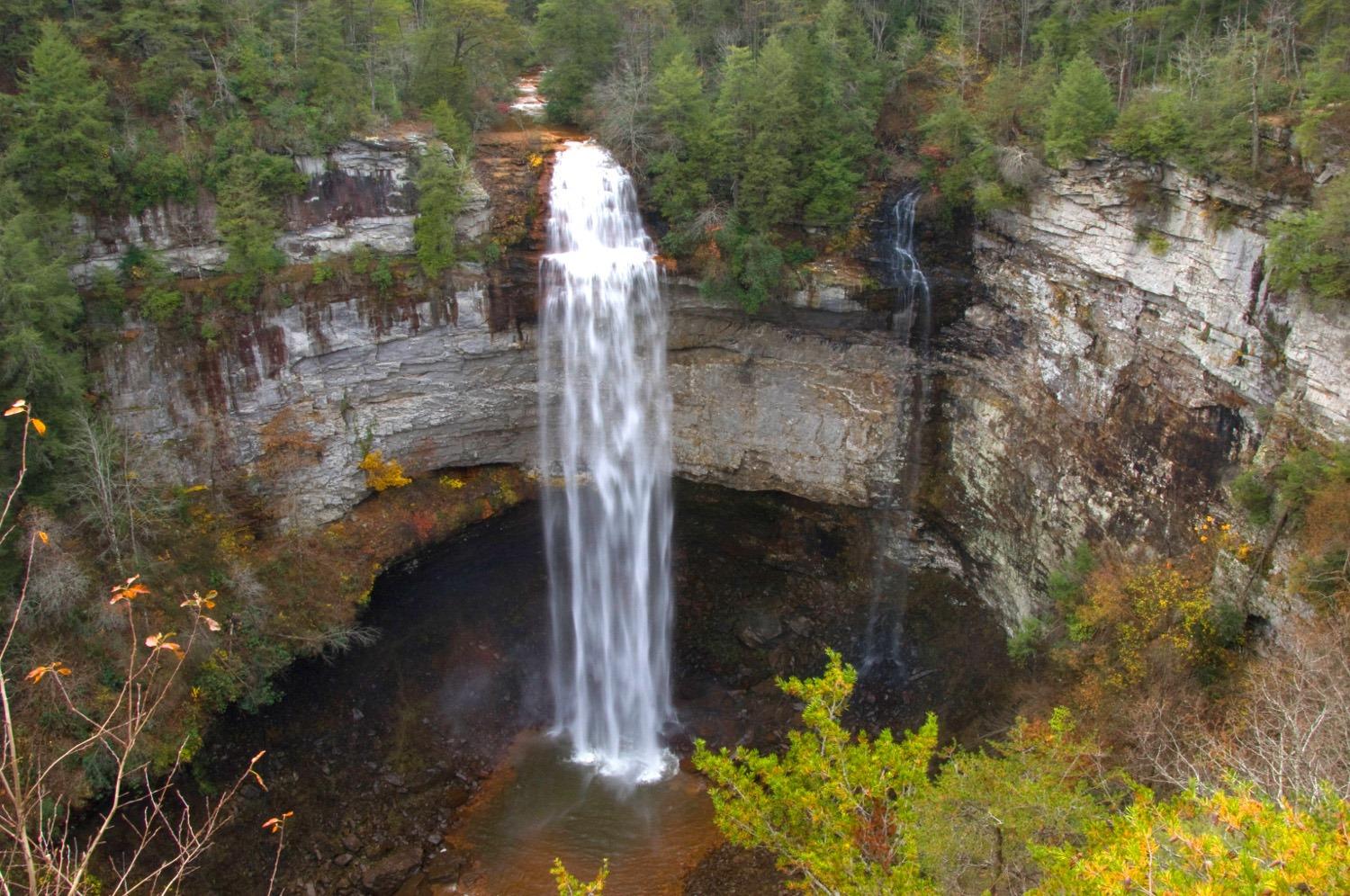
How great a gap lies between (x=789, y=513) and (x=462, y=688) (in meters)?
9.17

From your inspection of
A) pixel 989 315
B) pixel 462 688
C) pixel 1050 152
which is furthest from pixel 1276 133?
pixel 462 688

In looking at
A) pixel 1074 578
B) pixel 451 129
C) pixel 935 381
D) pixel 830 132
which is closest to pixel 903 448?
pixel 935 381

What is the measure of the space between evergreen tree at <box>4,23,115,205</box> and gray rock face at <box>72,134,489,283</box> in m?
1.07

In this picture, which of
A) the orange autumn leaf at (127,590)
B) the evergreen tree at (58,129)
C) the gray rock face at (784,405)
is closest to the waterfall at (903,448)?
the gray rock face at (784,405)

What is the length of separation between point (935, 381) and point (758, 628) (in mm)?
7622

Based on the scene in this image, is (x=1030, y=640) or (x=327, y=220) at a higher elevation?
(x=327, y=220)

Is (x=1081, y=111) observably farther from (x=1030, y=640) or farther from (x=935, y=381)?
(x=1030, y=640)

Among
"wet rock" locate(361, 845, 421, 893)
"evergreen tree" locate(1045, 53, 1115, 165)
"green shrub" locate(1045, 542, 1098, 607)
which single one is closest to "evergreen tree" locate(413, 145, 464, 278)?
"wet rock" locate(361, 845, 421, 893)

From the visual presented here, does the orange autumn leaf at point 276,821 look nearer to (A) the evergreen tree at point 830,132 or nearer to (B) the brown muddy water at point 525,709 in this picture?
(B) the brown muddy water at point 525,709

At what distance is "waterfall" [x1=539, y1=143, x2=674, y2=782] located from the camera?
21375 mm

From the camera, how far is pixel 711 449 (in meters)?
23.2

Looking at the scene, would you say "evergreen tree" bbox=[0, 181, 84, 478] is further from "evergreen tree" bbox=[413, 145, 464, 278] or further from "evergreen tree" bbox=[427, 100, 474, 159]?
"evergreen tree" bbox=[427, 100, 474, 159]

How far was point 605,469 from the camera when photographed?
2294 cm

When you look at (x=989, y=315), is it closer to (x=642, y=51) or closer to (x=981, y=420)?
(x=981, y=420)
